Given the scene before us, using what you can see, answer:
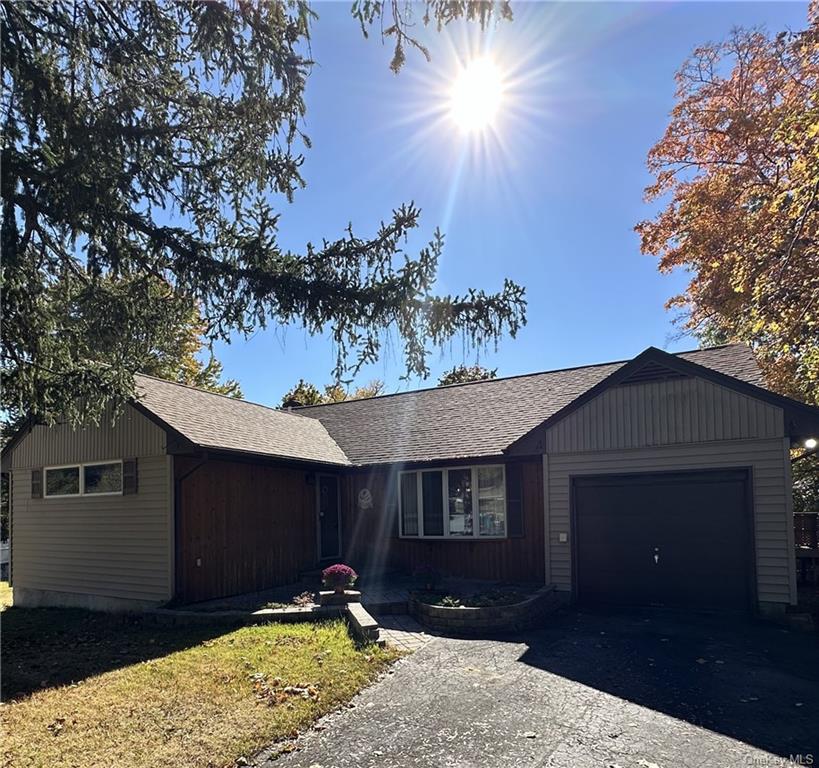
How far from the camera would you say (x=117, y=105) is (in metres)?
5.67

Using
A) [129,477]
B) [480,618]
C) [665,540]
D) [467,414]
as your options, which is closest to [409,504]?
[467,414]

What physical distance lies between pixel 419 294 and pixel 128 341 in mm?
3760

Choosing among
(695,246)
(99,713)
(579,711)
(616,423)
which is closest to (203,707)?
(99,713)

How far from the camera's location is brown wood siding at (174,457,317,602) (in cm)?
1059

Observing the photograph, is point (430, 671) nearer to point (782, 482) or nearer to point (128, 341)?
point (128, 341)

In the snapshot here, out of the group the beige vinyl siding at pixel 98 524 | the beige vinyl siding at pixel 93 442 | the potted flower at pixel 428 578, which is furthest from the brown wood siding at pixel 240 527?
the potted flower at pixel 428 578

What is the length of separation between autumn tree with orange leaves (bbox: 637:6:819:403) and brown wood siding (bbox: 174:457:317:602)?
31.9 feet

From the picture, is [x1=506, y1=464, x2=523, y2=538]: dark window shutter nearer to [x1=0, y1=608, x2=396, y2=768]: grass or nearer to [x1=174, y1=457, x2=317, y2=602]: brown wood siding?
[x1=0, y1=608, x2=396, y2=768]: grass

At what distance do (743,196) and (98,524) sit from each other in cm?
1554

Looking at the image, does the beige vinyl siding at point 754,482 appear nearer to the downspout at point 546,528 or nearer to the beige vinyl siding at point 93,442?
the downspout at point 546,528

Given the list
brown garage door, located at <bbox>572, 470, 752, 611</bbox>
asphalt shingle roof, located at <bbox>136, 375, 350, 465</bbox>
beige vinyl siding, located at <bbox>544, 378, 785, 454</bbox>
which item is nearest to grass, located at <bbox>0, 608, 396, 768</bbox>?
asphalt shingle roof, located at <bbox>136, 375, 350, 465</bbox>

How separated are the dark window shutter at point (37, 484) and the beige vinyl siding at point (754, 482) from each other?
11103mm

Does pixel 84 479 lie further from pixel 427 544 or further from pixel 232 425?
pixel 427 544

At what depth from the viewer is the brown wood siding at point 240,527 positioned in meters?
10.6
